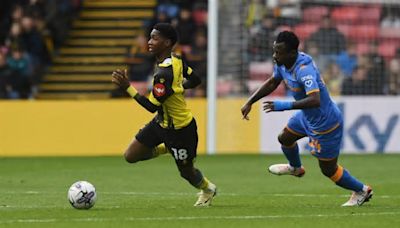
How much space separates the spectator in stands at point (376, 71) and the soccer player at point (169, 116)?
492 inches

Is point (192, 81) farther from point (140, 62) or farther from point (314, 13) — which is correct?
point (140, 62)

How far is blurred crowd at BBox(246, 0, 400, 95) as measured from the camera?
24.0 meters

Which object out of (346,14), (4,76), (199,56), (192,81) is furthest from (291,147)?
(4,76)

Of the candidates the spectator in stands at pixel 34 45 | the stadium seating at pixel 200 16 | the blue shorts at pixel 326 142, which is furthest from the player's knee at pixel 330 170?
the spectator in stands at pixel 34 45

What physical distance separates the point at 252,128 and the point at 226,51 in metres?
1.72

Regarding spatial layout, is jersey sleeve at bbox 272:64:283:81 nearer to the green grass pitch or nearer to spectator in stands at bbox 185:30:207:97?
the green grass pitch

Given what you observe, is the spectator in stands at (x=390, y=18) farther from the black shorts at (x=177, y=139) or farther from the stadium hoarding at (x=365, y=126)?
the black shorts at (x=177, y=139)

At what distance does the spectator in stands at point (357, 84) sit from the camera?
2422 cm

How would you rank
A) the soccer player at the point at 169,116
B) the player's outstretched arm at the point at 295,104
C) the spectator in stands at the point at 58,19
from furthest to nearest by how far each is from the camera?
the spectator in stands at the point at 58,19 → the soccer player at the point at 169,116 → the player's outstretched arm at the point at 295,104

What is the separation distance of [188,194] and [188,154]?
7.00 feet

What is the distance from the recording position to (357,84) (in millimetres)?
24344

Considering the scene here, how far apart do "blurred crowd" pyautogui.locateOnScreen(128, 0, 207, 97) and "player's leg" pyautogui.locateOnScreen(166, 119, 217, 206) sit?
11.3 metres

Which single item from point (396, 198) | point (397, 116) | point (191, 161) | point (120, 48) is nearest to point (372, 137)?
point (397, 116)

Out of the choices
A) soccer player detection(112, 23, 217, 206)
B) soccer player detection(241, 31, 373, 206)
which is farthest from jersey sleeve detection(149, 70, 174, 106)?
soccer player detection(241, 31, 373, 206)
